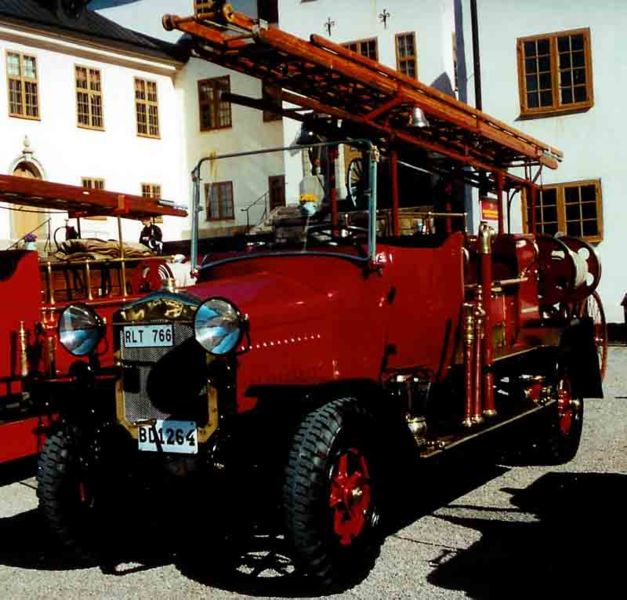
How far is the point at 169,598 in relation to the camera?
4.85 m

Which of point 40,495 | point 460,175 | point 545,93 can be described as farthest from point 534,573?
point 545,93

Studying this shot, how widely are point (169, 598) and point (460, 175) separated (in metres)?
4.50

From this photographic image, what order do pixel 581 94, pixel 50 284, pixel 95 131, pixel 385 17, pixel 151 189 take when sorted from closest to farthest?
1. pixel 50 284
2. pixel 581 94
3. pixel 385 17
4. pixel 95 131
5. pixel 151 189

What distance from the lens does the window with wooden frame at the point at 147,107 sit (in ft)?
105

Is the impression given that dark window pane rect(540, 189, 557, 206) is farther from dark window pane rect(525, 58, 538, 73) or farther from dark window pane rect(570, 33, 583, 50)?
dark window pane rect(570, 33, 583, 50)

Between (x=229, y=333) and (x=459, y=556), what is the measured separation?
1.83m

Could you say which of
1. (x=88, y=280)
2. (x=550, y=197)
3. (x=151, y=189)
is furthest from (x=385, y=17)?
(x=88, y=280)

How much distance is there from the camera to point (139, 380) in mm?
5152

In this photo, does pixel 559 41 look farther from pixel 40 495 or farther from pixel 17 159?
pixel 40 495

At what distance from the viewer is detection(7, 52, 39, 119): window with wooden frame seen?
2770 cm

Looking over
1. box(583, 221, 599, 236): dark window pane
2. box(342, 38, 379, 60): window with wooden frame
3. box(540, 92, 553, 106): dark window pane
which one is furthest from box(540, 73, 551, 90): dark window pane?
box(342, 38, 379, 60): window with wooden frame

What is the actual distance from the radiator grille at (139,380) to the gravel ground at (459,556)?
90 cm

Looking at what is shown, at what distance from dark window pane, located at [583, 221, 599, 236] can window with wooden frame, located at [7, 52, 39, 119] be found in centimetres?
1622

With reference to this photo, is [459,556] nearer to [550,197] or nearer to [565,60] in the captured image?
[550,197]
